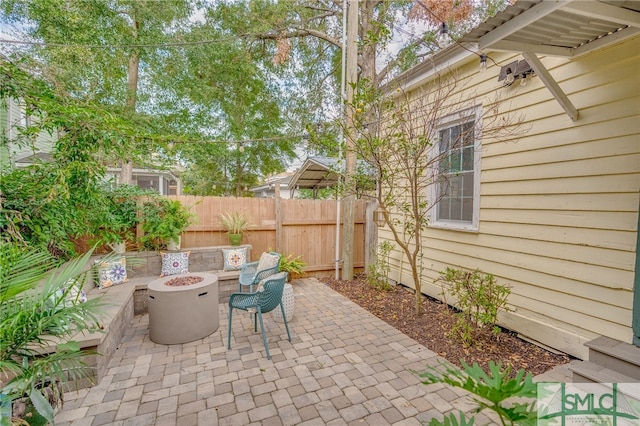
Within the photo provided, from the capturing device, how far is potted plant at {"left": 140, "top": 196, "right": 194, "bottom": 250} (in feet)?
14.6

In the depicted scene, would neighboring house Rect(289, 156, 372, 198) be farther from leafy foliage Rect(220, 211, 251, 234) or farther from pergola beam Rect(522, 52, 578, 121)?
pergola beam Rect(522, 52, 578, 121)

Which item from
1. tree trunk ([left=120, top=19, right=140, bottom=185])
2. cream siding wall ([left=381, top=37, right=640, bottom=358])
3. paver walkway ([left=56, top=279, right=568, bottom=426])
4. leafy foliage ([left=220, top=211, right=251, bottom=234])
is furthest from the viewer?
tree trunk ([left=120, top=19, right=140, bottom=185])

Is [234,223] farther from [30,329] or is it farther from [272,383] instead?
[30,329]

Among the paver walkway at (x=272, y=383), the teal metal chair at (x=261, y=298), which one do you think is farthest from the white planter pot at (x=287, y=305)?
the teal metal chair at (x=261, y=298)

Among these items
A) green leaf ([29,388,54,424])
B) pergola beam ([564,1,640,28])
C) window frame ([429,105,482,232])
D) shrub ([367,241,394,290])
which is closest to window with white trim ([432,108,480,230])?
window frame ([429,105,482,232])

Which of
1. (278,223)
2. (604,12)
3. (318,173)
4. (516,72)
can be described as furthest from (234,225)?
(604,12)

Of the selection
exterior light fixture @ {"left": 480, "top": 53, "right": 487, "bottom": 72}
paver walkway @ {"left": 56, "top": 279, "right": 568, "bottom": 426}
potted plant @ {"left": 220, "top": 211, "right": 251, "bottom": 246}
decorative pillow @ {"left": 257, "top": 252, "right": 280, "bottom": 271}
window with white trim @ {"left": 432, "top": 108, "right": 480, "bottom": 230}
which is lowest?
paver walkway @ {"left": 56, "top": 279, "right": 568, "bottom": 426}

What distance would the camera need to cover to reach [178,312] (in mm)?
3186

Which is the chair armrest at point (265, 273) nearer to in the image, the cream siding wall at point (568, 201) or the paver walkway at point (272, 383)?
the paver walkway at point (272, 383)

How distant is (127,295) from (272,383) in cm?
236

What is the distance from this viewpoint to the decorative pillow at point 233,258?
483 cm

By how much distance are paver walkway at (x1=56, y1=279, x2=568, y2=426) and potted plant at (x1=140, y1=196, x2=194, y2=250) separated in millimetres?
1452

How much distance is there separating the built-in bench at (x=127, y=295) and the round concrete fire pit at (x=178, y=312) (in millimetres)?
367

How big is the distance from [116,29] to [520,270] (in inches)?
404
